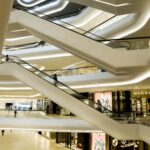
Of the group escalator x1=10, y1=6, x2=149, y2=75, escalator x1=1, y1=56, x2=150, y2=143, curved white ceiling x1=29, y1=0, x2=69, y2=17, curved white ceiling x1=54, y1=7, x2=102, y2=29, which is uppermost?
curved white ceiling x1=29, y1=0, x2=69, y2=17

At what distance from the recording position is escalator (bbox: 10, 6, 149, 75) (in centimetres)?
801

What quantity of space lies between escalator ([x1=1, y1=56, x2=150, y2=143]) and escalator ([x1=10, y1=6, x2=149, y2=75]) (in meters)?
2.22

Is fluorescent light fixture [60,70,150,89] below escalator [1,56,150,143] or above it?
above

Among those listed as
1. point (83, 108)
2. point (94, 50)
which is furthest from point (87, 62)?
point (94, 50)


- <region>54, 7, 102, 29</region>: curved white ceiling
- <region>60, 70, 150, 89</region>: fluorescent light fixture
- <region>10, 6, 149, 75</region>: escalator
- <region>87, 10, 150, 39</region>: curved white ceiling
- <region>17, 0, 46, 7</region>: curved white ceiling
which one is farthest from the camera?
<region>17, 0, 46, 7</region>: curved white ceiling

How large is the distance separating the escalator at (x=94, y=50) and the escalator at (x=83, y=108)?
222 centimetres

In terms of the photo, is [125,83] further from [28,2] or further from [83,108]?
[28,2]

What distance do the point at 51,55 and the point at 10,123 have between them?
4258mm

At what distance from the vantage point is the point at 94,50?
27.8 feet

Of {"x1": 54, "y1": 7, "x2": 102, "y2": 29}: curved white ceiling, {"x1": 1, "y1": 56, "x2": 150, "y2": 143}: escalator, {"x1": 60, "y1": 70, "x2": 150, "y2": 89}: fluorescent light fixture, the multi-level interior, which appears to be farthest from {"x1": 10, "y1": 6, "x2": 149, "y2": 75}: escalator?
{"x1": 54, "y1": 7, "x2": 102, "y2": 29}: curved white ceiling

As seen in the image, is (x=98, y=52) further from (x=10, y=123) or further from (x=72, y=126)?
(x=10, y=123)

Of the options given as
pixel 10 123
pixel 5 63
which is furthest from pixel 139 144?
pixel 5 63

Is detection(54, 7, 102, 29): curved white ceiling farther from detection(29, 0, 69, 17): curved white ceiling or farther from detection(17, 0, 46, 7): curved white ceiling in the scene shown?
detection(17, 0, 46, 7): curved white ceiling

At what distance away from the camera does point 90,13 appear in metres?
15.0
